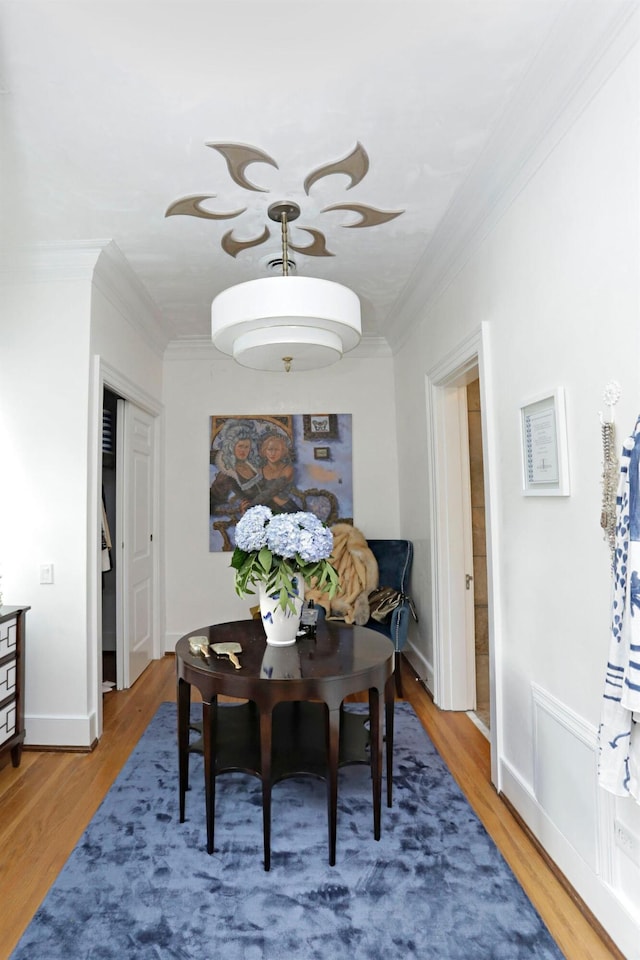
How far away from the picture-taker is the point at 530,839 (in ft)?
6.81

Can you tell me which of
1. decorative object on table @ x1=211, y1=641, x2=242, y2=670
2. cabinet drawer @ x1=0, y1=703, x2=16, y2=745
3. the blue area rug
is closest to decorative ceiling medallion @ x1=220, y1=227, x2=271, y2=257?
decorative object on table @ x1=211, y1=641, x2=242, y2=670

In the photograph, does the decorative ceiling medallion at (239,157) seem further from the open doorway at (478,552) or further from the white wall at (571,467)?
the open doorway at (478,552)

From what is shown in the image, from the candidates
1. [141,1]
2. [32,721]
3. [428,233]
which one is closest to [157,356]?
[428,233]

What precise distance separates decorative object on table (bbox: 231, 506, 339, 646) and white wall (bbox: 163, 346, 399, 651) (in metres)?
2.53

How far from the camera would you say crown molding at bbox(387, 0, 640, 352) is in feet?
4.77

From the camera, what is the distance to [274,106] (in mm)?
1892

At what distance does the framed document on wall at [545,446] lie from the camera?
1.83m

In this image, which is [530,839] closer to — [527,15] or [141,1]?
[527,15]

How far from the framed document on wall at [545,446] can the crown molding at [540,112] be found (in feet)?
2.93

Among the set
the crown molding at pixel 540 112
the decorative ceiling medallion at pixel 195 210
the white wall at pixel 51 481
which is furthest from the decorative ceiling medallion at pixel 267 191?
the white wall at pixel 51 481

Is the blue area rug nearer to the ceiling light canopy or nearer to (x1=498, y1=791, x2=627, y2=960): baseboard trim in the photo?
(x1=498, y1=791, x2=627, y2=960): baseboard trim

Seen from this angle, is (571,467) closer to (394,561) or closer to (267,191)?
(267,191)

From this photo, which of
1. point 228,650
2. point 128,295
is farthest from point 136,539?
point 228,650

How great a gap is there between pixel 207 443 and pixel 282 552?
111 inches
